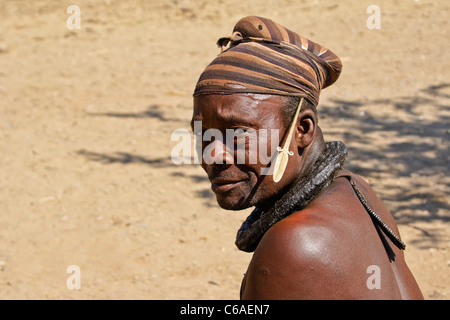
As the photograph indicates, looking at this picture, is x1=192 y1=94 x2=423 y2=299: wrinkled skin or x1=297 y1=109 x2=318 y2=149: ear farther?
x1=297 y1=109 x2=318 y2=149: ear

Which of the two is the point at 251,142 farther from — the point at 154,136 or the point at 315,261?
the point at 154,136

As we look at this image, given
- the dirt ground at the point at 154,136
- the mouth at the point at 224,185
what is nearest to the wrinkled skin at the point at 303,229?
the mouth at the point at 224,185

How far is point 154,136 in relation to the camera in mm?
7098

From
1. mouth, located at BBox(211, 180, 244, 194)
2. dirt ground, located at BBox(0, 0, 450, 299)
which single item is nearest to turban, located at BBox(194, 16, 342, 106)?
mouth, located at BBox(211, 180, 244, 194)

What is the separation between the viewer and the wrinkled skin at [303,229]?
188 cm

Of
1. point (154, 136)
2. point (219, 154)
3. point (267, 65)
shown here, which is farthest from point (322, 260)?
point (154, 136)

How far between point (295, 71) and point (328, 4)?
887cm

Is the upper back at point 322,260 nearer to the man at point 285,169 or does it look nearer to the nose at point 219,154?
the man at point 285,169

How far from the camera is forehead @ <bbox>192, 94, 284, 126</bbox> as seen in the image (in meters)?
2.14

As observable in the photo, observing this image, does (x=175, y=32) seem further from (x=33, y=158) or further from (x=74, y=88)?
(x=33, y=158)

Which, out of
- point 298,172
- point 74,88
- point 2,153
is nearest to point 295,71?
point 298,172

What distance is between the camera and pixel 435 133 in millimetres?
6578

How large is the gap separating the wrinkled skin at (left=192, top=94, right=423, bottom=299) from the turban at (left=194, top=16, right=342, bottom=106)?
0.05m

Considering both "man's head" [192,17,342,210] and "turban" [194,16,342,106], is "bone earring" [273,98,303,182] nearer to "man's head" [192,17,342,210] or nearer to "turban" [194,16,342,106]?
"man's head" [192,17,342,210]
